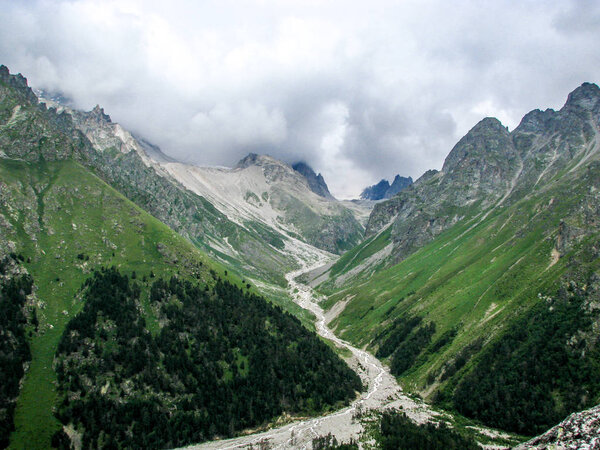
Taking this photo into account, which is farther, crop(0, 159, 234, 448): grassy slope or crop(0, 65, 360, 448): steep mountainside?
crop(0, 65, 360, 448): steep mountainside

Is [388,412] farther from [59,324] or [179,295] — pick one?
[59,324]

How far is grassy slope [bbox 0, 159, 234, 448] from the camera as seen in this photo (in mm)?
77250

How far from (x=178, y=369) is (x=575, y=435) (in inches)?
3848

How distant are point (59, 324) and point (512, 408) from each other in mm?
117164

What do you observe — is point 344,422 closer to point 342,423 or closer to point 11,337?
point 342,423

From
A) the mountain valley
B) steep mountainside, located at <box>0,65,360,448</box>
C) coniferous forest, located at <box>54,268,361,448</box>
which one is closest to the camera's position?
the mountain valley

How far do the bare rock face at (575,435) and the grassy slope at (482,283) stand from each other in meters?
88.4

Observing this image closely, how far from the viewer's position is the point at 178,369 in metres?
93.9

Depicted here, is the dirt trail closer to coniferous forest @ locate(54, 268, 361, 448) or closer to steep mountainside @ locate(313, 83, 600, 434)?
coniferous forest @ locate(54, 268, 361, 448)

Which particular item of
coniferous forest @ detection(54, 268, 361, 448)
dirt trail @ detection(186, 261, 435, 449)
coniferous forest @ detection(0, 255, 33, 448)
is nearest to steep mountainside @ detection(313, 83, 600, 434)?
dirt trail @ detection(186, 261, 435, 449)

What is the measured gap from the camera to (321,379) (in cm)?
10381

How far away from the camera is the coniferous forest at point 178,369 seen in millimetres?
78875

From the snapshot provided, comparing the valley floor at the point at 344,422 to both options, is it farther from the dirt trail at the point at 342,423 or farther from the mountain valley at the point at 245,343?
the mountain valley at the point at 245,343

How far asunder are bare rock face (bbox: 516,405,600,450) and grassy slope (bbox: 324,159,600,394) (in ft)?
290
